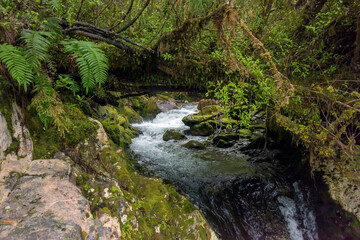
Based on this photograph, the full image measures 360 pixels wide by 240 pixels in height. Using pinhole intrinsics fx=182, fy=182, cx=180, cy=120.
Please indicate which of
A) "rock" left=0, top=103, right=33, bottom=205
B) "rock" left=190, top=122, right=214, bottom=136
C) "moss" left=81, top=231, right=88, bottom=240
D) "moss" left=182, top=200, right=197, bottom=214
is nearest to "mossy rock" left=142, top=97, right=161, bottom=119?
"rock" left=190, top=122, right=214, bottom=136

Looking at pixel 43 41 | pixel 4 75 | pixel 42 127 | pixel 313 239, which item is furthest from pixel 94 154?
pixel 313 239

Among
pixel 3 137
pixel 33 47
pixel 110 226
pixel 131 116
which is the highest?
pixel 33 47

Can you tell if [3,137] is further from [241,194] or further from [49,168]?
[241,194]

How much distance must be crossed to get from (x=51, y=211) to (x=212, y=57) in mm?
3098

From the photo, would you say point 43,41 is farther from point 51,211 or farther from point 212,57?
point 212,57

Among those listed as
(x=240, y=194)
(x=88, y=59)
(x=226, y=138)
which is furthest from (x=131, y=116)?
(x=88, y=59)

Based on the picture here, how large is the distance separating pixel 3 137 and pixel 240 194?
5167 mm

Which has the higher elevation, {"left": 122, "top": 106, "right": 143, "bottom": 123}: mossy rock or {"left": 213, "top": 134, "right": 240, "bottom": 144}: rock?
{"left": 213, "top": 134, "right": 240, "bottom": 144}: rock

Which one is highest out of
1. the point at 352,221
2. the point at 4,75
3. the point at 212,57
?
the point at 212,57

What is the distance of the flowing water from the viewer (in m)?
4.30

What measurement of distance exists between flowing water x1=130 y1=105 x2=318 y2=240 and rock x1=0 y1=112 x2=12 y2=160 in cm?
398

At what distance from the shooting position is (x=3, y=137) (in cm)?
215

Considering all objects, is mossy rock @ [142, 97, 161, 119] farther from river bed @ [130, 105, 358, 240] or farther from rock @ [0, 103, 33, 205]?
rock @ [0, 103, 33, 205]

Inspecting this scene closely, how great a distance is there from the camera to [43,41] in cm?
208
